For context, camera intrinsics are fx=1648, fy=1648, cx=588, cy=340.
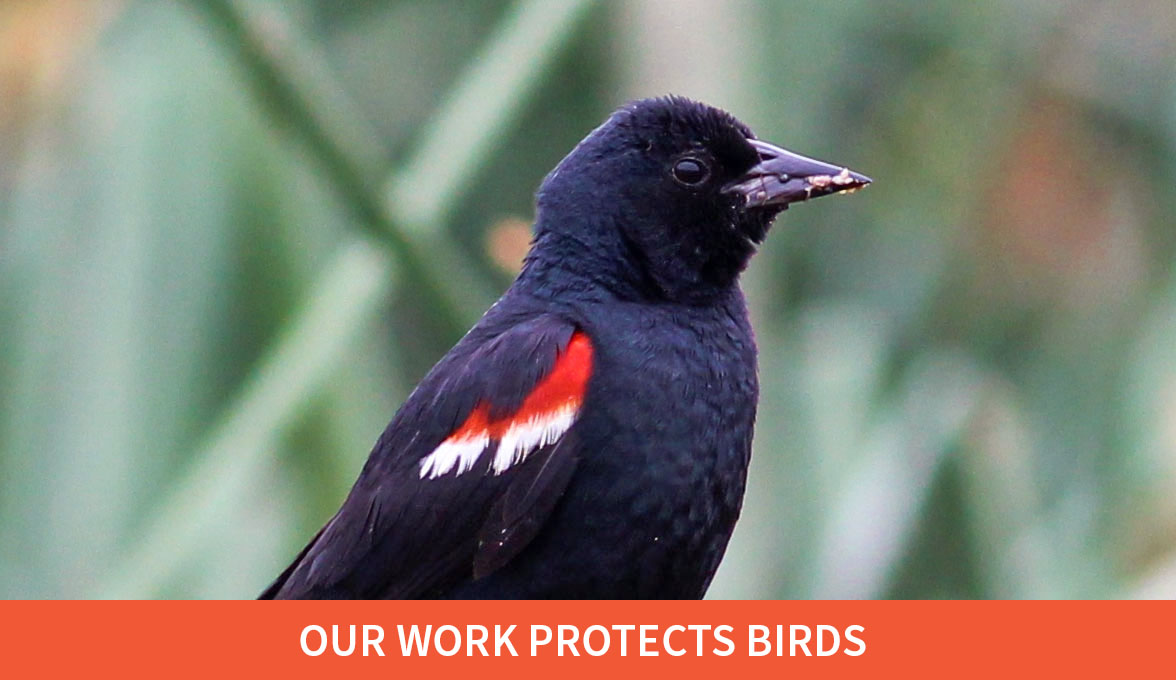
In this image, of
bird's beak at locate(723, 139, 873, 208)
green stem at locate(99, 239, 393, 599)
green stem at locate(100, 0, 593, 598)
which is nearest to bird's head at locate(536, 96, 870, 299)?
bird's beak at locate(723, 139, 873, 208)

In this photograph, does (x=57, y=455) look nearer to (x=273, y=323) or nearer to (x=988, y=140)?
(x=273, y=323)

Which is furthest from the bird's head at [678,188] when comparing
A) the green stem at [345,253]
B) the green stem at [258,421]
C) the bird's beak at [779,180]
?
the green stem at [258,421]

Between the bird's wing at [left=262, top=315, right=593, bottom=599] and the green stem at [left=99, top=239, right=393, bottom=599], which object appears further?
the green stem at [left=99, top=239, right=393, bottom=599]

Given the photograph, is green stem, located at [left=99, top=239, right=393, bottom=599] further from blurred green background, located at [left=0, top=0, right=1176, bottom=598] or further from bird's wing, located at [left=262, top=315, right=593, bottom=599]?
bird's wing, located at [left=262, top=315, right=593, bottom=599]

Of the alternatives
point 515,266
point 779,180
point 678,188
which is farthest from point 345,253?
point 779,180

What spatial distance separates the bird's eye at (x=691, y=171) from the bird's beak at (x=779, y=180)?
0.04 meters

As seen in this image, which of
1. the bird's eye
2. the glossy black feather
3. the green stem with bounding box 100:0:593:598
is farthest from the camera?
the bird's eye

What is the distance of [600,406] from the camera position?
6.48 ft

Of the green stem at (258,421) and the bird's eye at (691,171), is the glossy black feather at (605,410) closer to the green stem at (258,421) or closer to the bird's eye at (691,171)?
the bird's eye at (691,171)

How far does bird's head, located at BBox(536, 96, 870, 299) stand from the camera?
219 cm

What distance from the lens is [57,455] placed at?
2832mm

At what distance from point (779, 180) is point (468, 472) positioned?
582 mm

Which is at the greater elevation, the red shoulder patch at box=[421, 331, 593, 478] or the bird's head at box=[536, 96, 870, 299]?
the bird's head at box=[536, 96, 870, 299]

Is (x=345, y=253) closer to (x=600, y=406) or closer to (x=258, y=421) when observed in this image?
(x=258, y=421)
